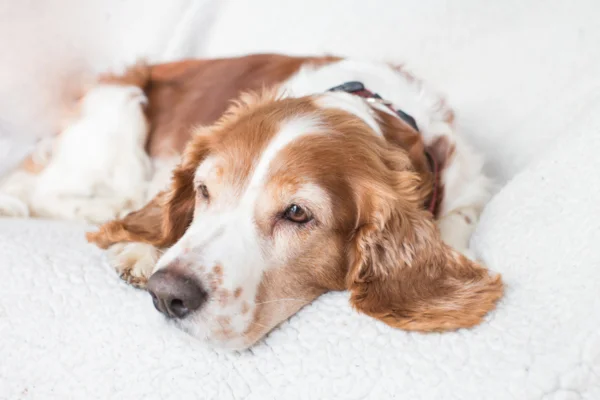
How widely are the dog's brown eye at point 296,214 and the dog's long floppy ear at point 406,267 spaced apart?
153 mm

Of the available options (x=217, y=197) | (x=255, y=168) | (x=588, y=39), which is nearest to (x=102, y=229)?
(x=217, y=197)

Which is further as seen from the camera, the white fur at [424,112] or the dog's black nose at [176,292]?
the white fur at [424,112]

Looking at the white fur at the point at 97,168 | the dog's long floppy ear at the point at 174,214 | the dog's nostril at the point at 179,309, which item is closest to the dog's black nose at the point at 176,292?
the dog's nostril at the point at 179,309

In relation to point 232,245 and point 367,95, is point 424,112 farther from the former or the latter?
point 232,245

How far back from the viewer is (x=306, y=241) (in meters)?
1.48

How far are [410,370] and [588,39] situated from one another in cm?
176

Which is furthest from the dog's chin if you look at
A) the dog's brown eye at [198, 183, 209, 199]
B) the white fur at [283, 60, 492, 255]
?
the white fur at [283, 60, 492, 255]

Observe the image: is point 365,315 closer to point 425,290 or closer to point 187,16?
point 425,290

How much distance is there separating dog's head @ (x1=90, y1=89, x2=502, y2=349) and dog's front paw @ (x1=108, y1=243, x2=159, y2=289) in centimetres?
18

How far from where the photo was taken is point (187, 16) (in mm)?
3400

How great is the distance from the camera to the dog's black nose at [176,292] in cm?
127

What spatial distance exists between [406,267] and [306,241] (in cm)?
25

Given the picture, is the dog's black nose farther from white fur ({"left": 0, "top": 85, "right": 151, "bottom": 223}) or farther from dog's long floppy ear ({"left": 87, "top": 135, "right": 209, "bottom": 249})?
white fur ({"left": 0, "top": 85, "right": 151, "bottom": 223})

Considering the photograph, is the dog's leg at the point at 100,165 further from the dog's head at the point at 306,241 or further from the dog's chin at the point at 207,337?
the dog's chin at the point at 207,337
